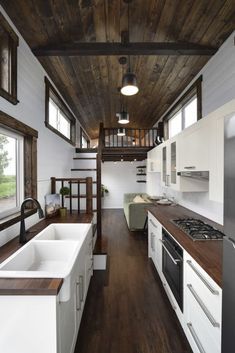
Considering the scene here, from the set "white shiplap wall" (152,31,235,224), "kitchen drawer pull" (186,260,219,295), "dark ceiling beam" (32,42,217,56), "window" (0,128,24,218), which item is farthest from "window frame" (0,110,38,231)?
"white shiplap wall" (152,31,235,224)

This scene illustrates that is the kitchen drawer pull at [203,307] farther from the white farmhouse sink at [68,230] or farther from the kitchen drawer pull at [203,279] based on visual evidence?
the white farmhouse sink at [68,230]

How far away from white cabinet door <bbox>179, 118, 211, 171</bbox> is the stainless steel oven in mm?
822

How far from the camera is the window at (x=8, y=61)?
1.78 m

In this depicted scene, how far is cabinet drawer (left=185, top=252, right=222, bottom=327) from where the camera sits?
113cm

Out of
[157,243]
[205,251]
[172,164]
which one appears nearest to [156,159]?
[172,164]

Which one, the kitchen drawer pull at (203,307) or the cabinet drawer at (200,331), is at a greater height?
the kitchen drawer pull at (203,307)

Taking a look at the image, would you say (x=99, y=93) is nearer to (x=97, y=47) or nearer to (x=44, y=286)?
(x=97, y=47)

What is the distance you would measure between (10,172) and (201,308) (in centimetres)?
213

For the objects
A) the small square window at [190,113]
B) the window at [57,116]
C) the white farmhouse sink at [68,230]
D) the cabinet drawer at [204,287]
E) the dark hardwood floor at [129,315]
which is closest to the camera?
the cabinet drawer at [204,287]

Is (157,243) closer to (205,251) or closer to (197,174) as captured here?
(197,174)

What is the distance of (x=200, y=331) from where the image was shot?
139cm

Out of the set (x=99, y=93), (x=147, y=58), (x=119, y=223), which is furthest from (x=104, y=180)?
(x=147, y=58)

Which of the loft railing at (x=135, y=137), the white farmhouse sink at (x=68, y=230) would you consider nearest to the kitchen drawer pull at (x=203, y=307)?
the white farmhouse sink at (x=68, y=230)

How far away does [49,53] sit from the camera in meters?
2.39
